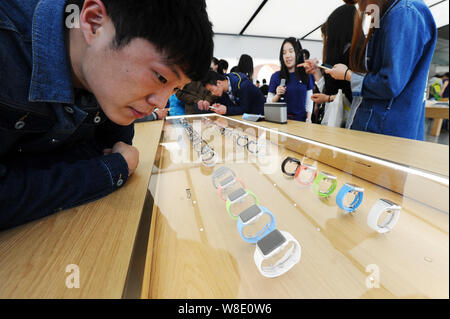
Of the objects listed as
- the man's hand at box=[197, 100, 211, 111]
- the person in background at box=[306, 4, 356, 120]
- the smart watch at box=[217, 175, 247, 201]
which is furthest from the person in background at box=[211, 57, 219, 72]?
the smart watch at box=[217, 175, 247, 201]

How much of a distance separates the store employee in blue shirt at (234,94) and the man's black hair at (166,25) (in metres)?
1.63

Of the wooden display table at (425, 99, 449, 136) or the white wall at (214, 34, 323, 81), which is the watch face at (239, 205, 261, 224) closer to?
the wooden display table at (425, 99, 449, 136)

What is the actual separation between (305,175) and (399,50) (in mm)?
583

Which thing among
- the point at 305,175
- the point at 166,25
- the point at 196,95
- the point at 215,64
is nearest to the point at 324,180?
the point at 305,175

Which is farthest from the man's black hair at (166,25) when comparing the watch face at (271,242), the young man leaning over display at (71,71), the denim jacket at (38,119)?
the watch face at (271,242)

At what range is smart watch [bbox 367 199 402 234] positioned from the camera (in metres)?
0.37

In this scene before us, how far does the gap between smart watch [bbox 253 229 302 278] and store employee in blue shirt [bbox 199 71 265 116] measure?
6.01 ft

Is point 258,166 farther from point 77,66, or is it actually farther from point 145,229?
point 77,66

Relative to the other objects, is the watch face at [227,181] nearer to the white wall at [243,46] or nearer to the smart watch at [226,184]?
the smart watch at [226,184]

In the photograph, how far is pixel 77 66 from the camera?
0.47 meters

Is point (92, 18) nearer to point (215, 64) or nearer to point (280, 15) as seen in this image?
point (280, 15)

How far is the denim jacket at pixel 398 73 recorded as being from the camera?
2.19ft

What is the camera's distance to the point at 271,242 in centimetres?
32

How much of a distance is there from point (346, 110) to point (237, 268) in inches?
47.9
